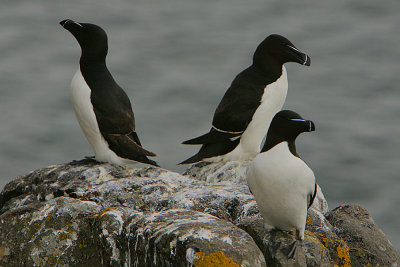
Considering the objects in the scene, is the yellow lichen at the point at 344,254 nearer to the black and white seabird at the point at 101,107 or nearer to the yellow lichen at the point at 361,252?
the yellow lichen at the point at 361,252

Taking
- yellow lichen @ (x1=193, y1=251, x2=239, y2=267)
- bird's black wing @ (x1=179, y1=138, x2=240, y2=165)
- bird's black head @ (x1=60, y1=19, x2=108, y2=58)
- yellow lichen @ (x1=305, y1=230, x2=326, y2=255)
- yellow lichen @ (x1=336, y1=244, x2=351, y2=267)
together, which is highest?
bird's black head @ (x1=60, y1=19, x2=108, y2=58)

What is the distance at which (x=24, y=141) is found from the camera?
44.1ft

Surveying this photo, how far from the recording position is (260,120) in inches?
291

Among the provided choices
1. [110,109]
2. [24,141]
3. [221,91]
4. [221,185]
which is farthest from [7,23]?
[221,185]

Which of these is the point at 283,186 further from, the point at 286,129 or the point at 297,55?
the point at 297,55

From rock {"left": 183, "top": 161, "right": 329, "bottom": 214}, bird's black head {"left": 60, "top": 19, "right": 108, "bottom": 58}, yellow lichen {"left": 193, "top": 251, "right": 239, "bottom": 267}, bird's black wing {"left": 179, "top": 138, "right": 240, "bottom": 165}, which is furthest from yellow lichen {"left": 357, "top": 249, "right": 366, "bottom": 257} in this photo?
bird's black head {"left": 60, "top": 19, "right": 108, "bottom": 58}

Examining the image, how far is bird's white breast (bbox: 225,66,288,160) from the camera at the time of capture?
7371mm

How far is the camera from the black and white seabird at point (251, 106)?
737 cm

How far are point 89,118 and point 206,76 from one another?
824 centimetres

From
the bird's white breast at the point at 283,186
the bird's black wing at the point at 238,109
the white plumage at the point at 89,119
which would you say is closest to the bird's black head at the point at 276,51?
the bird's black wing at the point at 238,109

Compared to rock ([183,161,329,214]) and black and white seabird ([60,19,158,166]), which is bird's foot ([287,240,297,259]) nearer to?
rock ([183,161,329,214])

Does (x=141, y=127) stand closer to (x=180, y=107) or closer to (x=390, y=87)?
(x=180, y=107)

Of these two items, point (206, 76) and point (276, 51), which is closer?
point (276, 51)

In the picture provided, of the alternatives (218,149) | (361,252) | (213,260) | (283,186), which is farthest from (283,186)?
(218,149)
